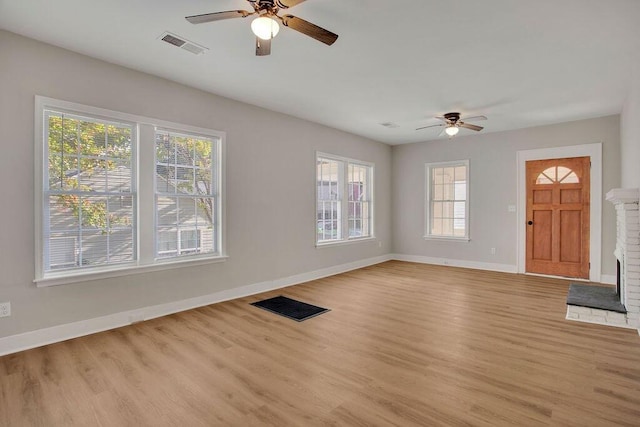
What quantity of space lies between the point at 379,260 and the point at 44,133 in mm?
6333

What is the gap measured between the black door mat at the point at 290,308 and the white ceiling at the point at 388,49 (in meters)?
2.82

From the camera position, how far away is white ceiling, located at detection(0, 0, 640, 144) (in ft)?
8.34

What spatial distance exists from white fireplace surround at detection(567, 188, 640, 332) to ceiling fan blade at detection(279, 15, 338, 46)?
3.69 meters

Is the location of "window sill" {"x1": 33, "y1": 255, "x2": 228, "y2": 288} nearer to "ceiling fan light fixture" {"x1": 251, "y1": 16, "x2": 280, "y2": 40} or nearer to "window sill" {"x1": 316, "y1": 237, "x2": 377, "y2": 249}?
"window sill" {"x1": 316, "y1": 237, "x2": 377, "y2": 249}

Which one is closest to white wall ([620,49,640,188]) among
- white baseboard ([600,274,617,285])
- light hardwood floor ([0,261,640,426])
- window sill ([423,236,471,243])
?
white baseboard ([600,274,617,285])

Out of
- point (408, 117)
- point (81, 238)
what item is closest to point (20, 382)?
point (81, 238)

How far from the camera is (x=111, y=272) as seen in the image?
3449 mm

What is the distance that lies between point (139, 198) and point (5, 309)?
4.89ft

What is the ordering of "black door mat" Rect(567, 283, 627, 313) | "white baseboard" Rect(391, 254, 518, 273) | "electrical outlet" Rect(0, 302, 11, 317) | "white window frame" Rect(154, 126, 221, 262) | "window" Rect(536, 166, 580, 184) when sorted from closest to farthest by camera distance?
"electrical outlet" Rect(0, 302, 11, 317)
"black door mat" Rect(567, 283, 627, 313)
"white window frame" Rect(154, 126, 221, 262)
"window" Rect(536, 166, 580, 184)
"white baseboard" Rect(391, 254, 518, 273)

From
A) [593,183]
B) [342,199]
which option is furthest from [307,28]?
[593,183]

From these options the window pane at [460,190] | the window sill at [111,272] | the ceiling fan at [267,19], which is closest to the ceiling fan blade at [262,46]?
the ceiling fan at [267,19]

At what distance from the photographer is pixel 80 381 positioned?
242 cm

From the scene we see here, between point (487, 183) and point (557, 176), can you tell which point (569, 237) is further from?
point (487, 183)

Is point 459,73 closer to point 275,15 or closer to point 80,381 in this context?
point 275,15
